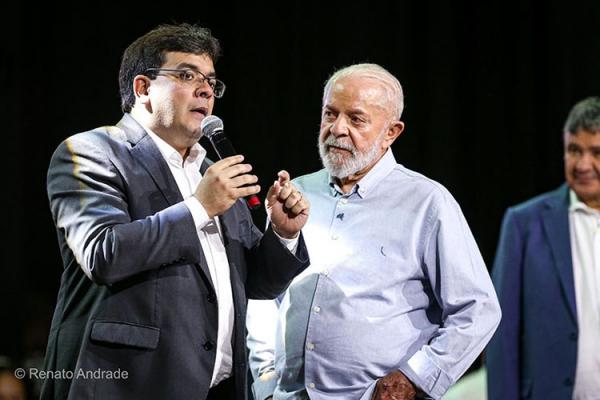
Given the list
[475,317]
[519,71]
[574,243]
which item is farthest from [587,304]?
[519,71]

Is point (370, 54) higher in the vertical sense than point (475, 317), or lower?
higher

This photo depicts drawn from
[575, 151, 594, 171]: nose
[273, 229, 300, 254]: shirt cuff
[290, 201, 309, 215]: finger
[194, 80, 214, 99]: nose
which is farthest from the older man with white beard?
[575, 151, 594, 171]: nose

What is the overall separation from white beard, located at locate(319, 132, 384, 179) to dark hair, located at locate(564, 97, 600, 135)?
1252 millimetres

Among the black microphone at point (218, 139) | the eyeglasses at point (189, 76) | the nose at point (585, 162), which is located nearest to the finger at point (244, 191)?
the black microphone at point (218, 139)

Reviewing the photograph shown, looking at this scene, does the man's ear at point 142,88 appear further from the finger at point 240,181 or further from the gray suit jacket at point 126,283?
the finger at point 240,181

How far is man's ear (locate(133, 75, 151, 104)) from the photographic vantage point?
256 centimetres

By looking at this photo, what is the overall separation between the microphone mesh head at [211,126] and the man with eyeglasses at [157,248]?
2.4 inches

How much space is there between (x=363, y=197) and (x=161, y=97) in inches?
27.5

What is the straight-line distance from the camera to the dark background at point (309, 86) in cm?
419

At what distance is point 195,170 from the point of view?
2629mm

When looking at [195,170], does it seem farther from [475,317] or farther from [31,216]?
[31,216]

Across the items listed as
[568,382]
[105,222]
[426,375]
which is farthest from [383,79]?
[568,382]

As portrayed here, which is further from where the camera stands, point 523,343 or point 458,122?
point 458,122

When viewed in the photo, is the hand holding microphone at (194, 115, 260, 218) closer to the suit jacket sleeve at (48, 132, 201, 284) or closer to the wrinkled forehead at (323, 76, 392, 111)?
the suit jacket sleeve at (48, 132, 201, 284)
